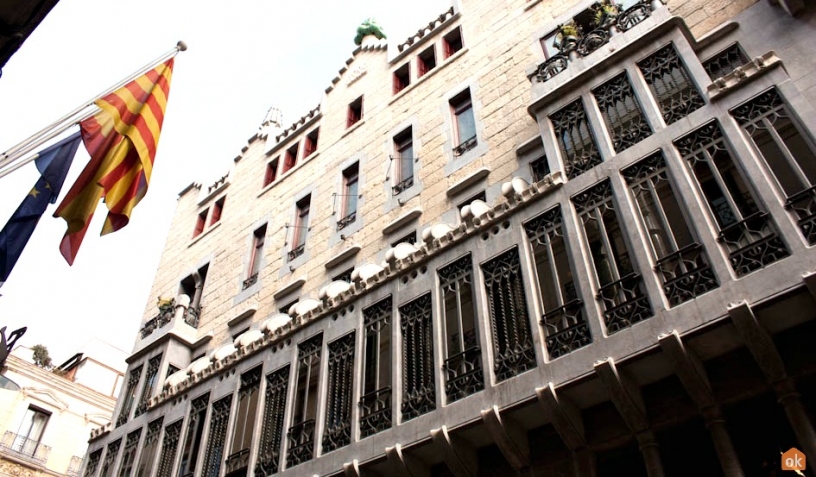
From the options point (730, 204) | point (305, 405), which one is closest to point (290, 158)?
point (305, 405)

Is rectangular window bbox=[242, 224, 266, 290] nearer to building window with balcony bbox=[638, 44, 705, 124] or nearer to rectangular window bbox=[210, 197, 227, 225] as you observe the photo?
rectangular window bbox=[210, 197, 227, 225]

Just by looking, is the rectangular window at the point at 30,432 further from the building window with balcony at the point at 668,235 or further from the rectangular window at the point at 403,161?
the building window with balcony at the point at 668,235

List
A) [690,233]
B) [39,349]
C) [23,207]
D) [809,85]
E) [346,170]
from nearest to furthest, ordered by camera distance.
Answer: [690,233] < [809,85] < [23,207] < [346,170] < [39,349]

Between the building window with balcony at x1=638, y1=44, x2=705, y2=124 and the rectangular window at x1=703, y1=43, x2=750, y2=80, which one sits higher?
the rectangular window at x1=703, y1=43, x2=750, y2=80

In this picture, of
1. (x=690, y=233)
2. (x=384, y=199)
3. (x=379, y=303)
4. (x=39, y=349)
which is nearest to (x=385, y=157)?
(x=384, y=199)

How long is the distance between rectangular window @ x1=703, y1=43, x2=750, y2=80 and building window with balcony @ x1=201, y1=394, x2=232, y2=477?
41.4 feet

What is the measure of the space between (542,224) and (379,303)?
373cm

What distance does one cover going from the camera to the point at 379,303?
42.4 ft

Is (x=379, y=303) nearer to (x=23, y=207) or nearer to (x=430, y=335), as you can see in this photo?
(x=430, y=335)

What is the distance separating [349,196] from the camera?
64.5 feet

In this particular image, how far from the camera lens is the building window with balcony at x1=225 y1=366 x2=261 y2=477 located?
44.5ft

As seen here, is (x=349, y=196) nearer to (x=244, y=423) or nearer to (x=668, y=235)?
(x=244, y=423)

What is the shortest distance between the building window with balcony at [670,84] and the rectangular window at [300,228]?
11224 mm

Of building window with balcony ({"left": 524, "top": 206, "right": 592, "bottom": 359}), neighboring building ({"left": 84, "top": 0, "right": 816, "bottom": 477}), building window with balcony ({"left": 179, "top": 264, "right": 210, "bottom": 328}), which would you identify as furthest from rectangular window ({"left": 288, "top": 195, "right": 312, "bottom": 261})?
building window with balcony ({"left": 524, "top": 206, "right": 592, "bottom": 359})
